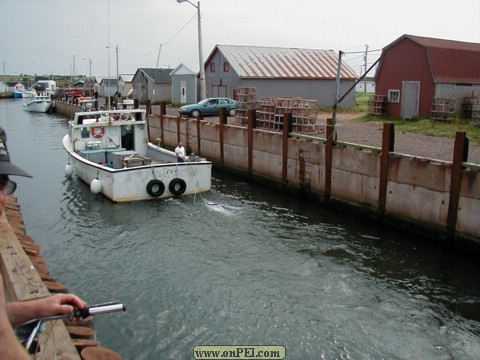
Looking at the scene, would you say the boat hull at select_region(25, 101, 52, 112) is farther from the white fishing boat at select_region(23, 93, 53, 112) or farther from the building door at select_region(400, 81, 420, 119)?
the building door at select_region(400, 81, 420, 119)

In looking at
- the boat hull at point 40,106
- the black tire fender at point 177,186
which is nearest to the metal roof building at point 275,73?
the black tire fender at point 177,186

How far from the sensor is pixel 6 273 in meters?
6.50

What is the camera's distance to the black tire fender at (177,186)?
17.1 meters

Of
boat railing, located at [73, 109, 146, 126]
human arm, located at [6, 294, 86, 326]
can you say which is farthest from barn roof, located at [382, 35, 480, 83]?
human arm, located at [6, 294, 86, 326]

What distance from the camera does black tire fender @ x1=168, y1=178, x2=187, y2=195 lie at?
56.0ft

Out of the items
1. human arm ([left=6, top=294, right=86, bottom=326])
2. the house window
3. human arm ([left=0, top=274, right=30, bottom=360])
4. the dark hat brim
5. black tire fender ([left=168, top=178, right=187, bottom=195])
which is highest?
the house window

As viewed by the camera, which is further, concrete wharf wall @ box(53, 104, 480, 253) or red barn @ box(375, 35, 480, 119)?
red barn @ box(375, 35, 480, 119)

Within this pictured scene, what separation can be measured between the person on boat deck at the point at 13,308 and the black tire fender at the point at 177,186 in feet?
46.7

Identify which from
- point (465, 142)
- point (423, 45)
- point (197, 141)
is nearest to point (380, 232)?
point (465, 142)

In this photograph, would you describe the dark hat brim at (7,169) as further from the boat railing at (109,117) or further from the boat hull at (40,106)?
the boat hull at (40,106)

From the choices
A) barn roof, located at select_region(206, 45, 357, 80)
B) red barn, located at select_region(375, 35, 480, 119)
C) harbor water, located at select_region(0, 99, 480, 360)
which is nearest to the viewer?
harbor water, located at select_region(0, 99, 480, 360)

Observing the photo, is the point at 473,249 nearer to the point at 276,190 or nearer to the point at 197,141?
the point at 276,190

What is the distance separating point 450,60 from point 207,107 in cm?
1447

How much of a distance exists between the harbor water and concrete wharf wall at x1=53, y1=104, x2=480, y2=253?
561mm
